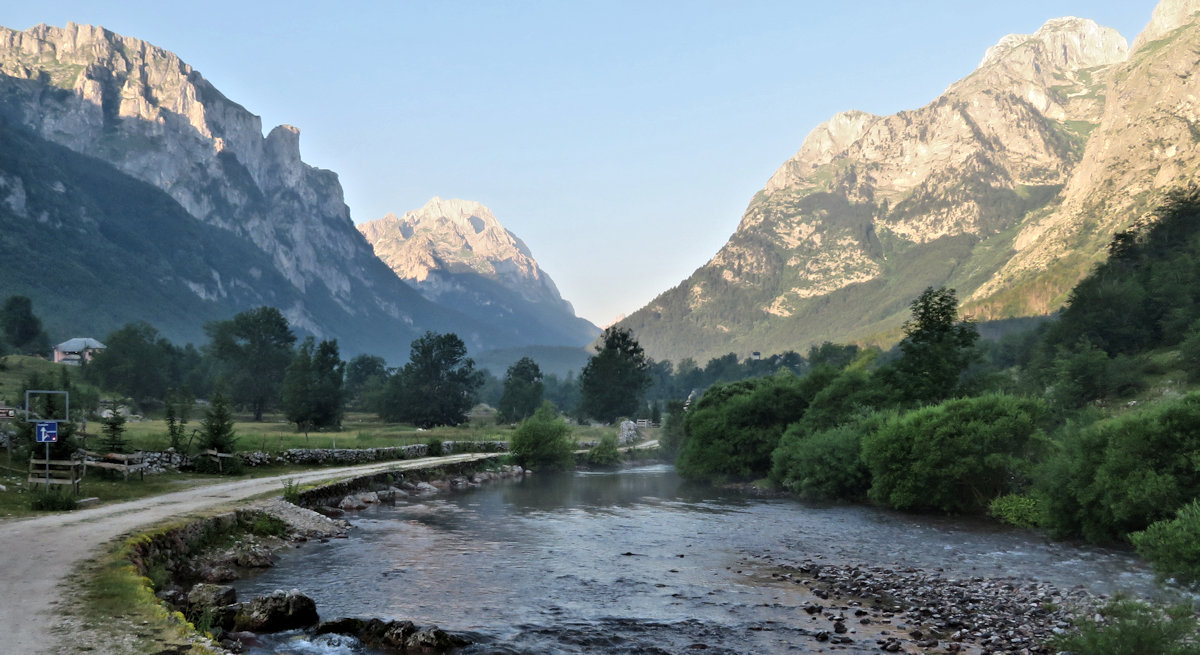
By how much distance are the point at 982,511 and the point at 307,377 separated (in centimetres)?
8163

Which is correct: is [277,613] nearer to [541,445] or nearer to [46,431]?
[46,431]

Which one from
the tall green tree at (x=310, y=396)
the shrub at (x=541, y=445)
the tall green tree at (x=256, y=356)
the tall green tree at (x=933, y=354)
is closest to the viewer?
the tall green tree at (x=933, y=354)

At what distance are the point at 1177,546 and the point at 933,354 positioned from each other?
4108 cm

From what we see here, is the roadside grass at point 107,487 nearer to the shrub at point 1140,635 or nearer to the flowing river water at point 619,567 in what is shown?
the flowing river water at point 619,567

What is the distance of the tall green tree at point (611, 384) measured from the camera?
161 metres

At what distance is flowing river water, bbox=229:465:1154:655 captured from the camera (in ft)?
66.2

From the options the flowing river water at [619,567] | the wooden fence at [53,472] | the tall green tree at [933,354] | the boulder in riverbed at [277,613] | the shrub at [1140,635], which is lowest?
the flowing river water at [619,567]

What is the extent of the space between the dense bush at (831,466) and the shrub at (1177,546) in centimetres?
2562

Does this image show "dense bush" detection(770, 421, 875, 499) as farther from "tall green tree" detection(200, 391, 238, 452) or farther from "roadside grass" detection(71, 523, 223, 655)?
"roadside grass" detection(71, 523, 223, 655)

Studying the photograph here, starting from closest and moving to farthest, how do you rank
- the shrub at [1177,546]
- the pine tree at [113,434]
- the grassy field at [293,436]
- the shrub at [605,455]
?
the shrub at [1177,546], the pine tree at [113,434], the grassy field at [293,436], the shrub at [605,455]

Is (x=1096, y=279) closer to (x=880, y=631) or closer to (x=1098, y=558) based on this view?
(x=1098, y=558)

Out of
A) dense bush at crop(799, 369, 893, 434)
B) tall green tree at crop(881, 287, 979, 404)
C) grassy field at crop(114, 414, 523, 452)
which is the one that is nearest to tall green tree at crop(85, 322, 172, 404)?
grassy field at crop(114, 414, 523, 452)

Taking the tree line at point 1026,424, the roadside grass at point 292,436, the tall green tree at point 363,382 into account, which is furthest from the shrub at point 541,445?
the tall green tree at point 363,382

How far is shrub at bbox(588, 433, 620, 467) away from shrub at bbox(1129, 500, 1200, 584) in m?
77.6
